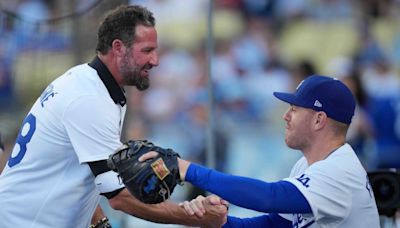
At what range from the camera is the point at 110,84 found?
183 inches

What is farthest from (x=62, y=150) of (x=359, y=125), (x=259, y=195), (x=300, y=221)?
(x=359, y=125)

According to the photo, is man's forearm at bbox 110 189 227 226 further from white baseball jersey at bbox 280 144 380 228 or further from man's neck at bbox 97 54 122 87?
man's neck at bbox 97 54 122 87

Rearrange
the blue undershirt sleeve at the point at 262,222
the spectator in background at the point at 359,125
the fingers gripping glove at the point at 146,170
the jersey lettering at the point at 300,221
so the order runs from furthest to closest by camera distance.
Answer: the spectator in background at the point at 359,125 < the blue undershirt sleeve at the point at 262,222 < the jersey lettering at the point at 300,221 < the fingers gripping glove at the point at 146,170

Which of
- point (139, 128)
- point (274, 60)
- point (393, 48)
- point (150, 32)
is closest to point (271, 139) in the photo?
point (139, 128)

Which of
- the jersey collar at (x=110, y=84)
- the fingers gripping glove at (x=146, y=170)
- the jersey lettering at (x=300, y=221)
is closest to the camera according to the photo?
the fingers gripping glove at (x=146, y=170)

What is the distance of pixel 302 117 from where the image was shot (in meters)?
4.46

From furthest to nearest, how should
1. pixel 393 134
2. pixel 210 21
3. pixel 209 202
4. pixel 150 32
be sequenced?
pixel 393 134 < pixel 210 21 < pixel 150 32 < pixel 209 202

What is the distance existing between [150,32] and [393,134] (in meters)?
5.83

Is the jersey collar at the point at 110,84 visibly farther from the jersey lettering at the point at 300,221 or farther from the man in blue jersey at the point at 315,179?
the jersey lettering at the point at 300,221

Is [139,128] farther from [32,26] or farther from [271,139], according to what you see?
[32,26]

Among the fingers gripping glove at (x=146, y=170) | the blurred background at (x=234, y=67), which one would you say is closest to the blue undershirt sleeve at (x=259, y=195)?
the fingers gripping glove at (x=146, y=170)

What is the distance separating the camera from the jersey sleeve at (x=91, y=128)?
4.42m

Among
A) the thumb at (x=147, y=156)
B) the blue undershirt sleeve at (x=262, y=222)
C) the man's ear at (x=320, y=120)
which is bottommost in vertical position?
the blue undershirt sleeve at (x=262, y=222)

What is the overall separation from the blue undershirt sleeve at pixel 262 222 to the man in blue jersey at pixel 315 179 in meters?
0.07
